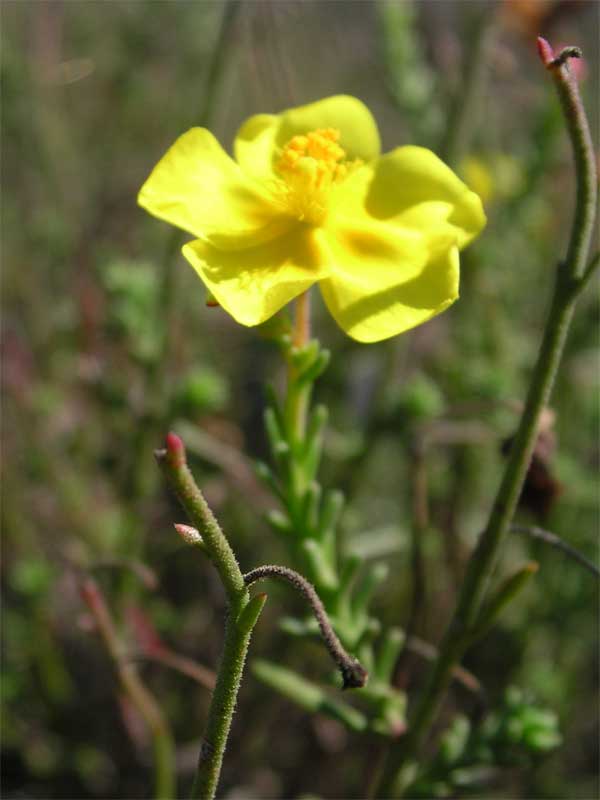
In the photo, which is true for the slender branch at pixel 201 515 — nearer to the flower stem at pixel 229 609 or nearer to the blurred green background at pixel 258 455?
the flower stem at pixel 229 609

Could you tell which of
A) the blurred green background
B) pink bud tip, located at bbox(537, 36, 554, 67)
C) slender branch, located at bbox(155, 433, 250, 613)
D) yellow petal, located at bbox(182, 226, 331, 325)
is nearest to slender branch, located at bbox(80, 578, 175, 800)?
the blurred green background

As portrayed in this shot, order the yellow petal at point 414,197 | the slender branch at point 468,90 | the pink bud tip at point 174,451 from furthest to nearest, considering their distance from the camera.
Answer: the slender branch at point 468,90 → the yellow petal at point 414,197 → the pink bud tip at point 174,451

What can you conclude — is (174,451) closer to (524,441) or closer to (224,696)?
(224,696)

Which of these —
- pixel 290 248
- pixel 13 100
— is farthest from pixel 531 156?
pixel 13 100

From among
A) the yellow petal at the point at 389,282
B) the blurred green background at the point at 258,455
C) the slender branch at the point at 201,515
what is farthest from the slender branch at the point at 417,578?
the slender branch at the point at 201,515

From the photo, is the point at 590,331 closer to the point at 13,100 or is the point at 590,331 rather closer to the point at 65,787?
the point at 65,787
